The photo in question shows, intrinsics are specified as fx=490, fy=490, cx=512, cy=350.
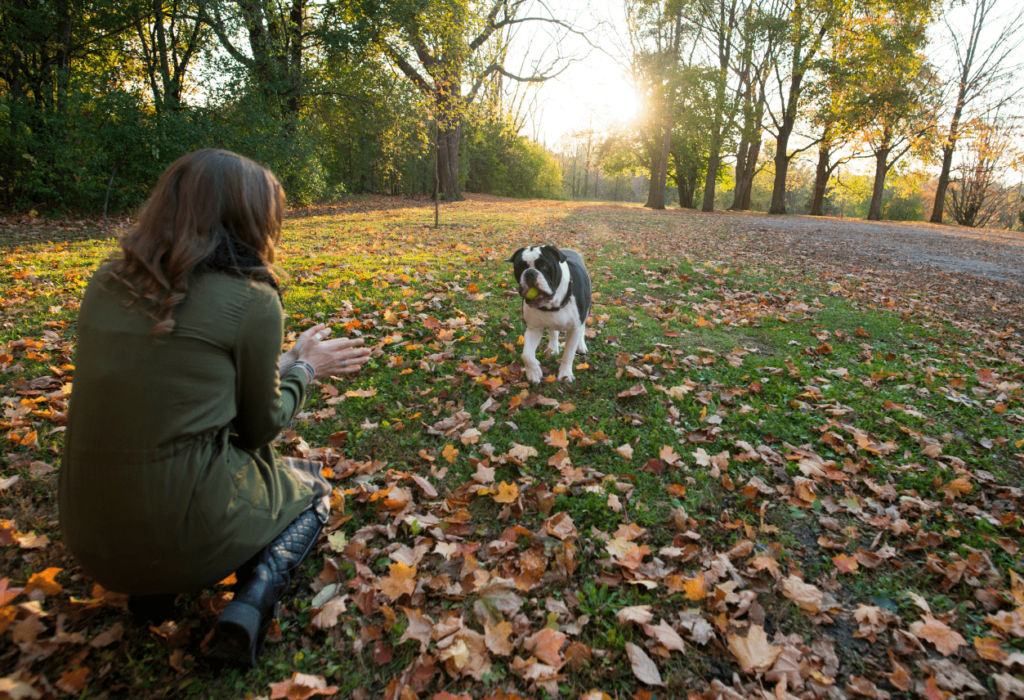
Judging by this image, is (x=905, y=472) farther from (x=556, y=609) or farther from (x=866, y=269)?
(x=866, y=269)

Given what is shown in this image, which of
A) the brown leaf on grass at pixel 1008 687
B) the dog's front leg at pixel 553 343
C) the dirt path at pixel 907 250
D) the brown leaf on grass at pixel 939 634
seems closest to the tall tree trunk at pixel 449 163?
the dirt path at pixel 907 250

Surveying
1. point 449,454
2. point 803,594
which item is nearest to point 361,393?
point 449,454

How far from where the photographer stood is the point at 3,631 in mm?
2139

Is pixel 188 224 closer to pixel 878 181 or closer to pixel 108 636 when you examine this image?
pixel 108 636

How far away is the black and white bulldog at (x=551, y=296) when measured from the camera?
13.6 feet

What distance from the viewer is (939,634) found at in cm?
233

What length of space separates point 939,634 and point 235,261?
354cm

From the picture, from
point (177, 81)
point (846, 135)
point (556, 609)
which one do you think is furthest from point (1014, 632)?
point (846, 135)

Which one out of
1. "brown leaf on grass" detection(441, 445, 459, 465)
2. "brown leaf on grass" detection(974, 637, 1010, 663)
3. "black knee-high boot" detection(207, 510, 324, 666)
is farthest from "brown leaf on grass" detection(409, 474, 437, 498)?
"brown leaf on grass" detection(974, 637, 1010, 663)

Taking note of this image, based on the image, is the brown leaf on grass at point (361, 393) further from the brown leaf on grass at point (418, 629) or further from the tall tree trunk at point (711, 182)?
the tall tree trunk at point (711, 182)

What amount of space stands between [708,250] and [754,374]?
27.2 feet

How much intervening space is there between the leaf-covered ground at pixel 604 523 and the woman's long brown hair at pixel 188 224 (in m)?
1.62

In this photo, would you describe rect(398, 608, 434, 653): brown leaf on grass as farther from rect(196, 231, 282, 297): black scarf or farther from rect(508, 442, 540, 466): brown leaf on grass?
rect(196, 231, 282, 297): black scarf

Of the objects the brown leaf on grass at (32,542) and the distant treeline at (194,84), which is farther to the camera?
the distant treeline at (194,84)
